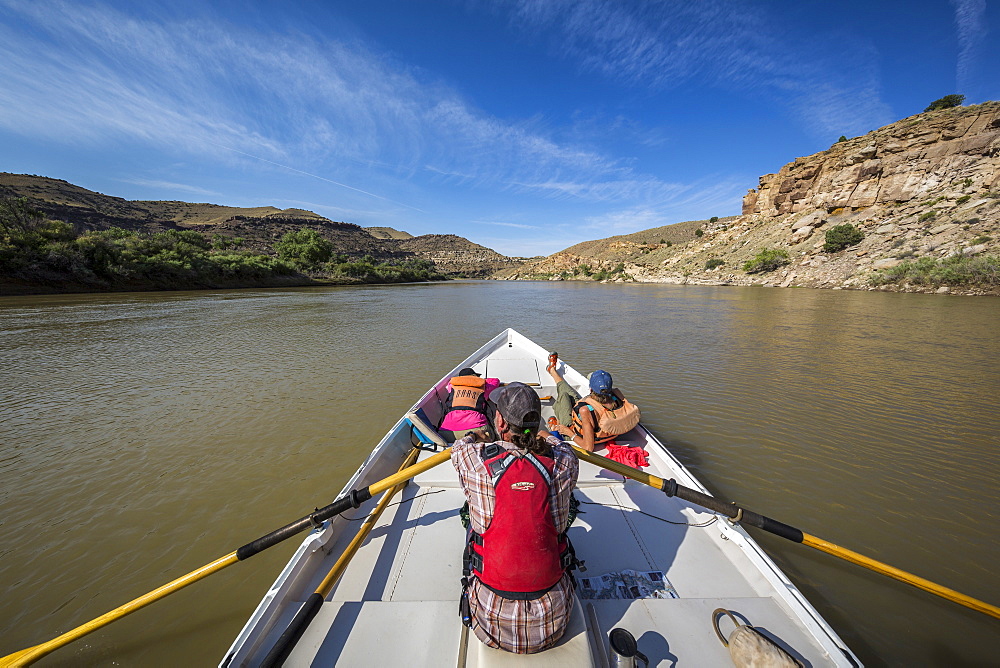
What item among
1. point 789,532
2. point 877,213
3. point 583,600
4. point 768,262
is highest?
point 877,213

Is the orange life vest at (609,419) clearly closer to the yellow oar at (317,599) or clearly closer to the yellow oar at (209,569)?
the yellow oar at (209,569)

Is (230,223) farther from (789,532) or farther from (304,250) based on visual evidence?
(789,532)

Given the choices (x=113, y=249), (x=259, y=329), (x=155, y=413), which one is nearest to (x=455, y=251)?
(x=113, y=249)

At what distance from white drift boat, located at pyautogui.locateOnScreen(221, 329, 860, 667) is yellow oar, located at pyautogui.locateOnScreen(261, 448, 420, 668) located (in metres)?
0.04

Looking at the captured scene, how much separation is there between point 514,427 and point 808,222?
226 ft

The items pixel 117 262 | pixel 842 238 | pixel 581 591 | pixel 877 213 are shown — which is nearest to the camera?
pixel 581 591

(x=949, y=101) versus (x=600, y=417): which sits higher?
(x=949, y=101)

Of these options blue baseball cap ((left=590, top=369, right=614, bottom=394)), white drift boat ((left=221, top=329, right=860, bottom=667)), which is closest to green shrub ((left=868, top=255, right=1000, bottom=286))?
blue baseball cap ((left=590, top=369, right=614, bottom=394))

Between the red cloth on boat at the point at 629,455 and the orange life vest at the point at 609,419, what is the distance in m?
0.14

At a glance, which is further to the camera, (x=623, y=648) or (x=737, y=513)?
(x=737, y=513)

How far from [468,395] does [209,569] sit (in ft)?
9.63

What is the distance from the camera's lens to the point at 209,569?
270cm

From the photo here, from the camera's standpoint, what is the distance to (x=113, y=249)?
34.5 m

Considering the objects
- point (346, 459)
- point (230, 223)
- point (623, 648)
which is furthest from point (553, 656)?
point (230, 223)
